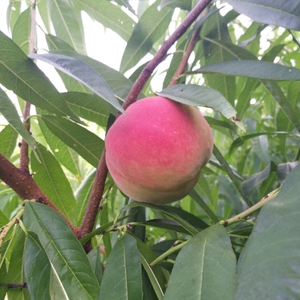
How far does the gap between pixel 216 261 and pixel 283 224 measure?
0.11 m

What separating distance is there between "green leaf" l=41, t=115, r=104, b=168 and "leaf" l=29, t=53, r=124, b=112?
0.24 meters

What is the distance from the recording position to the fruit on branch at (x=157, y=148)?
598 millimetres

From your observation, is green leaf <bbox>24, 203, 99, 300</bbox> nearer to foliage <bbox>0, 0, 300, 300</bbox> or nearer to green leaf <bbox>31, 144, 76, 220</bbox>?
foliage <bbox>0, 0, 300, 300</bbox>

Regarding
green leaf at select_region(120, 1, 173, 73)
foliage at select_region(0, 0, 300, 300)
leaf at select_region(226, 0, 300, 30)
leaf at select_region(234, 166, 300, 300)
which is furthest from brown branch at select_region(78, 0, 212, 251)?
leaf at select_region(234, 166, 300, 300)

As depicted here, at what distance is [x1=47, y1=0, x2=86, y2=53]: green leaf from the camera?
1.04 meters

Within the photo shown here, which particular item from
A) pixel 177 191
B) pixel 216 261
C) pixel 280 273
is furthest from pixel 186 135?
pixel 280 273

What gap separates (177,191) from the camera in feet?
2.09

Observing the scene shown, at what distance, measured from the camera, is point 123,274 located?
540mm

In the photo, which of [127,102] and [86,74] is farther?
[127,102]

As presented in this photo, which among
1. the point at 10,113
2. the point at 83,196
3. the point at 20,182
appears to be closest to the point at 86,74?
the point at 10,113

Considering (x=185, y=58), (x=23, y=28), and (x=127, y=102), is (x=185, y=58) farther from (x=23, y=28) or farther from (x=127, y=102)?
(x=23, y=28)

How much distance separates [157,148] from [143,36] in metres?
0.41

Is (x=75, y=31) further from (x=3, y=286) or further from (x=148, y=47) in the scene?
(x=3, y=286)

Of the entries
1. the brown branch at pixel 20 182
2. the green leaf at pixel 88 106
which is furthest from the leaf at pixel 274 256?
the green leaf at pixel 88 106
